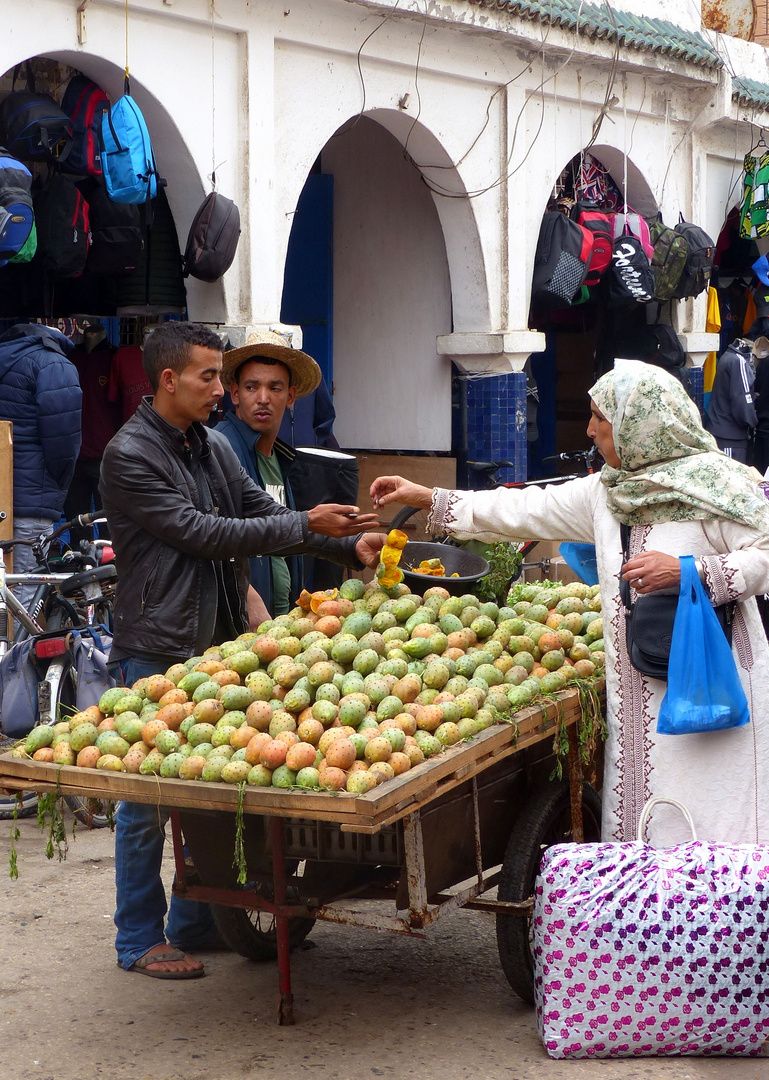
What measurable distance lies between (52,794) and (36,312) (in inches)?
190

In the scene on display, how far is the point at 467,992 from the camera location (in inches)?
156

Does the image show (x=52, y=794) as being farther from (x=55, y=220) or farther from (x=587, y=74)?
(x=587, y=74)

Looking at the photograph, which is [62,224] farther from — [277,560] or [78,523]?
[277,560]

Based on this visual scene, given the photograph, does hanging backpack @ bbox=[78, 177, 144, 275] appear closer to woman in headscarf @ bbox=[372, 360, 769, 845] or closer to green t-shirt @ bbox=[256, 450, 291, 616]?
green t-shirt @ bbox=[256, 450, 291, 616]

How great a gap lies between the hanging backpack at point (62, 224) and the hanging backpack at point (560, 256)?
3.71 meters

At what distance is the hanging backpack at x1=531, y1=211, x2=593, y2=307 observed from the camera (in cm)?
915

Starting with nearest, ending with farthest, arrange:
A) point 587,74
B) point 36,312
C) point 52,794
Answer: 1. point 52,794
2. point 36,312
3. point 587,74

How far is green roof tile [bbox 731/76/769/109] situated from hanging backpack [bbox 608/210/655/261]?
1.88 metres

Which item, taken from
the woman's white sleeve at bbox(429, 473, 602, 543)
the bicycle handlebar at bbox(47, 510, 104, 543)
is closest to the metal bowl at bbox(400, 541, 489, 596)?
the woman's white sleeve at bbox(429, 473, 602, 543)

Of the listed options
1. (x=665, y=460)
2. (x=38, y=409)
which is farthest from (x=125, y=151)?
(x=665, y=460)

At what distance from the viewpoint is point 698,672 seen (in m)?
3.49

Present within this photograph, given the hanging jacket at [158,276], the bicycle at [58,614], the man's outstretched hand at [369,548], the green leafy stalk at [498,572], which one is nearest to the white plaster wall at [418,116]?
the hanging jacket at [158,276]

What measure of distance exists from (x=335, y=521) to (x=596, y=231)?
6.08 metres

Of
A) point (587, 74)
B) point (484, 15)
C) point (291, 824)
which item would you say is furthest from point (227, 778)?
point (587, 74)
